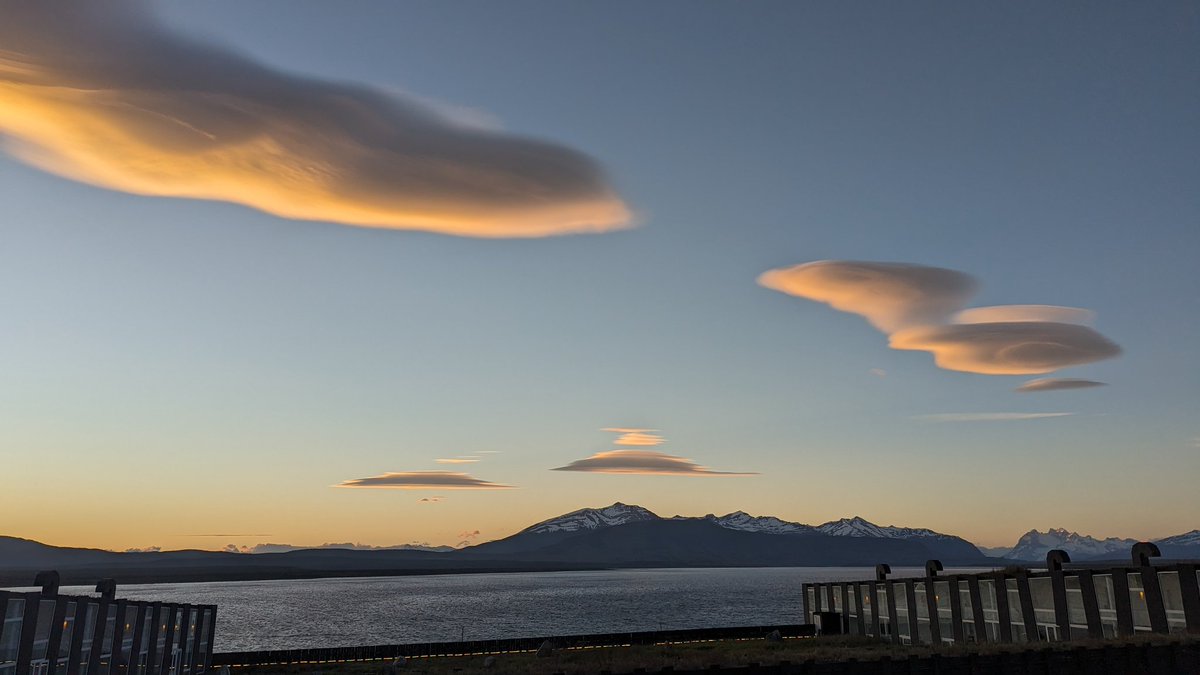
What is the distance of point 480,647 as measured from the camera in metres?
91.6

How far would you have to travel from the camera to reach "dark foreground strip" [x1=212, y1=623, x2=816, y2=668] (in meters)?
81.5

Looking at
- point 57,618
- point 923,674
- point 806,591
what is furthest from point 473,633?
point 923,674

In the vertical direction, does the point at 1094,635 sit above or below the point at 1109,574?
below

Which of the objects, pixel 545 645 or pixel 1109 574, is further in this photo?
pixel 545 645

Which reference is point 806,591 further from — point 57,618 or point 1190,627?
point 57,618

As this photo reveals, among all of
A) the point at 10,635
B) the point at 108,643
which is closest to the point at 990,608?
the point at 108,643

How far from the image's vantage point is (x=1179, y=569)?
48.7 metres

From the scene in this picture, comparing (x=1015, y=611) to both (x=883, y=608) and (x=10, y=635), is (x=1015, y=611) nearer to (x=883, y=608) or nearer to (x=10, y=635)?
(x=883, y=608)

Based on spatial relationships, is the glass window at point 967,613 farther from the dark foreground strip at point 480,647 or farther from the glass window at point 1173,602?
the dark foreground strip at point 480,647

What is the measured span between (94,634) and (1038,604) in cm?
6115

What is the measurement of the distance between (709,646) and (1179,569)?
44.4 meters

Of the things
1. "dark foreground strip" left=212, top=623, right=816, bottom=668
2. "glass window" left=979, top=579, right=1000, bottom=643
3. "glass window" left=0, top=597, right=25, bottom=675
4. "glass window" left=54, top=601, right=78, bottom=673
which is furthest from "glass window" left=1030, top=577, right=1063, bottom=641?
"glass window" left=0, top=597, right=25, bottom=675

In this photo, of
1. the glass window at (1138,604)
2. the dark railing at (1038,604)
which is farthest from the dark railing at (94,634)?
the glass window at (1138,604)

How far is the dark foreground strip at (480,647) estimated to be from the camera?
81.5 m
